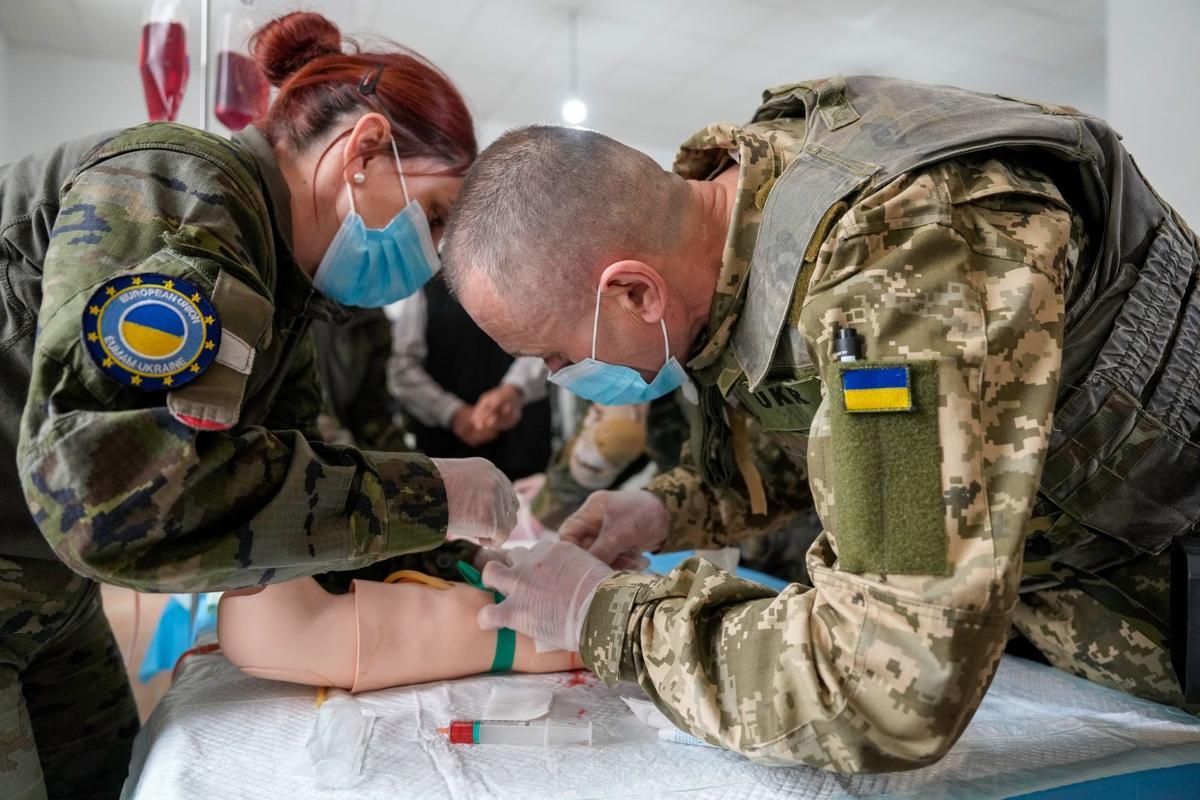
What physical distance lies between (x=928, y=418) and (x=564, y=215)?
23.4 inches

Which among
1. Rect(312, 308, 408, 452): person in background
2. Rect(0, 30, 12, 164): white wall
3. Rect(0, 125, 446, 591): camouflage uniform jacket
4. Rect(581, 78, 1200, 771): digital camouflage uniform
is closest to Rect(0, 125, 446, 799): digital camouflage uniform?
Rect(0, 125, 446, 591): camouflage uniform jacket

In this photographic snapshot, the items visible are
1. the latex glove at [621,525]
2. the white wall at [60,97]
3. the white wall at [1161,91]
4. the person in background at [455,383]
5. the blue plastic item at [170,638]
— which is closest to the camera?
the latex glove at [621,525]

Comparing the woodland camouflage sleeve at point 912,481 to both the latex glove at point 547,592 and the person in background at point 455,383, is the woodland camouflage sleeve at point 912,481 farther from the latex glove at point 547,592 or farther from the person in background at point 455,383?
the person in background at point 455,383

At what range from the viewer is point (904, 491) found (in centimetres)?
90

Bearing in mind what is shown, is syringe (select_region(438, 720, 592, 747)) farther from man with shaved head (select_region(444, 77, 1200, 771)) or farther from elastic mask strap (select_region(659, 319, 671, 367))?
elastic mask strap (select_region(659, 319, 671, 367))

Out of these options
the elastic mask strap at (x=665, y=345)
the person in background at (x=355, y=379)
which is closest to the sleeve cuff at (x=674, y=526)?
the elastic mask strap at (x=665, y=345)

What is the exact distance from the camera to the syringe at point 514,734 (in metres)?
1.15

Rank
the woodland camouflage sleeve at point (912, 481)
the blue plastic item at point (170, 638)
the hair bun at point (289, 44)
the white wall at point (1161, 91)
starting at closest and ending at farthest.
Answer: the woodland camouflage sleeve at point (912, 481) < the hair bun at point (289, 44) < the blue plastic item at point (170, 638) < the white wall at point (1161, 91)

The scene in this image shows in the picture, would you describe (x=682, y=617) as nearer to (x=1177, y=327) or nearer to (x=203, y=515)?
(x=203, y=515)

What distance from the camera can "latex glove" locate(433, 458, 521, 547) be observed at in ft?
4.15

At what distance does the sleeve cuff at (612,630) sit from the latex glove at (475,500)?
0.19 m

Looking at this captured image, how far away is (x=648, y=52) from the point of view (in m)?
6.00

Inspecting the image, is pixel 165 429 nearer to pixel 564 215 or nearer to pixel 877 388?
pixel 564 215

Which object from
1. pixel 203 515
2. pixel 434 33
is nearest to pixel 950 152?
pixel 203 515
